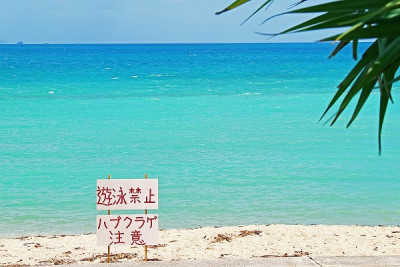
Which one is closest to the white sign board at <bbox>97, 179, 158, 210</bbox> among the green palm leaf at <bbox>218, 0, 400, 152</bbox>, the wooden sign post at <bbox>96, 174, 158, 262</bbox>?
the wooden sign post at <bbox>96, 174, 158, 262</bbox>

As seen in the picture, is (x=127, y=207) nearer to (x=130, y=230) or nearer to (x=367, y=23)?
(x=130, y=230)

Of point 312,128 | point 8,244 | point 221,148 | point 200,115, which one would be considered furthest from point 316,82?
point 8,244

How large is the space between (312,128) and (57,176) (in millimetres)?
7577

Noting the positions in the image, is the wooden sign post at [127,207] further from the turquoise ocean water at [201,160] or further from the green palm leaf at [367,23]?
the green palm leaf at [367,23]

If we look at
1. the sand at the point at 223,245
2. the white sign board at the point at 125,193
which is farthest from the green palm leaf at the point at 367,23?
the sand at the point at 223,245

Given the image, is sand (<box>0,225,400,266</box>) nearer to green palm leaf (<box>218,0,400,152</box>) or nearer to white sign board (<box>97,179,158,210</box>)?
white sign board (<box>97,179,158,210</box>)

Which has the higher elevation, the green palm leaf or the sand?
the green palm leaf

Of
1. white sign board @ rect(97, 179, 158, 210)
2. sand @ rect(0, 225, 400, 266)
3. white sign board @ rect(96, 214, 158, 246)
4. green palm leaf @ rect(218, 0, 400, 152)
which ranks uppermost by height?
green palm leaf @ rect(218, 0, 400, 152)

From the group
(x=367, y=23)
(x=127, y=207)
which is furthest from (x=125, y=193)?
(x=367, y=23)

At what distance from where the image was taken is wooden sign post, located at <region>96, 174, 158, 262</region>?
4.64 meters

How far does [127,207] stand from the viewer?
15.3 ft

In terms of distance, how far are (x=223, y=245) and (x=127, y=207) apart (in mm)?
1749

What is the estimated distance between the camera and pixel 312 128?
16625 mm

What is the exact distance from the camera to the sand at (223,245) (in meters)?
5.74
